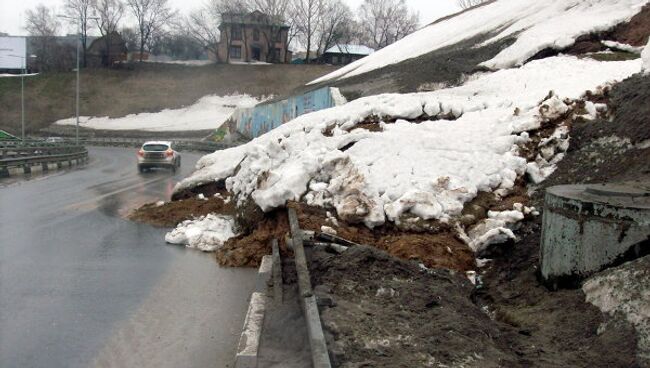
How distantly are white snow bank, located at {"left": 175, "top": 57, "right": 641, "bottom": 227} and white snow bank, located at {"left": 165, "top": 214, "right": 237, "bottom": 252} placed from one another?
2.25 feet

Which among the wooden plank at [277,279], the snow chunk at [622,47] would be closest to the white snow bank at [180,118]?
the snow chunk at [622,47]

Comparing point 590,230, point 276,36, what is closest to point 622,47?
point 590,230

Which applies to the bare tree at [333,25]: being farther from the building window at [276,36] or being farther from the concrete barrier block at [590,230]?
the concrete barrier block at [590,230]

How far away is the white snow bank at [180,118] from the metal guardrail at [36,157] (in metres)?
33.4

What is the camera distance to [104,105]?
74.5m

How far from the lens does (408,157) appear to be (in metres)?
9.97

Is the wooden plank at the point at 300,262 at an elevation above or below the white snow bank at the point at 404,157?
below

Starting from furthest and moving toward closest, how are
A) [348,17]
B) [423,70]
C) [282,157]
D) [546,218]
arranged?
[348,17]
[423,70]
[282,157]
[546,218]

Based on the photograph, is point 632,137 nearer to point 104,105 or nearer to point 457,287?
point 457,287

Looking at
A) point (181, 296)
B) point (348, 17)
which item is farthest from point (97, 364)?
point (348, 17)

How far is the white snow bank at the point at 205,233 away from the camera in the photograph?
9930 mm

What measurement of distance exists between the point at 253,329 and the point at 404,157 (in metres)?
5.38

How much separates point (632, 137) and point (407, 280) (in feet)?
13.6

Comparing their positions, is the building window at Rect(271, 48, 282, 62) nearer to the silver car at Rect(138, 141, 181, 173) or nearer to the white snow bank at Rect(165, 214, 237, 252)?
the silver car at Rect(138, 141, 181, 173)
